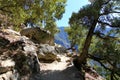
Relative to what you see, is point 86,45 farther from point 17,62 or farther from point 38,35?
point 38,35

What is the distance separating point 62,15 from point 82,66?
25.3 meters

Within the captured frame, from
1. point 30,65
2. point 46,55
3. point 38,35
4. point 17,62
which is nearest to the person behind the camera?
point 17,62

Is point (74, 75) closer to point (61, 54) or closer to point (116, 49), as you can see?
point (116, 49)

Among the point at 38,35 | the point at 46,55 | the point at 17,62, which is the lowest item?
the point at 46,55

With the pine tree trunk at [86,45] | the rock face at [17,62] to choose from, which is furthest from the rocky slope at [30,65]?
the pine tree trunk at [86,45]

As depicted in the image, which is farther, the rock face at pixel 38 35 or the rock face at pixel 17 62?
the rock face at pixel 38 35

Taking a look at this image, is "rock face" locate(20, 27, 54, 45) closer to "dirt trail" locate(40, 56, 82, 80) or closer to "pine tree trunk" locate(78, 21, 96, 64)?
"dirt trail" locate(40, 56, 82, 80)

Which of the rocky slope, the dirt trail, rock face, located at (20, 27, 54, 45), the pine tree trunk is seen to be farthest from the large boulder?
rock face, located at (20, 27, 54, 45)

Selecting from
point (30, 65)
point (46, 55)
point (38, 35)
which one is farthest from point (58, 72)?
point (38, 35)

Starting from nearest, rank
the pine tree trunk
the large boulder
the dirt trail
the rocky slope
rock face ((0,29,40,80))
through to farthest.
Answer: rock face ((0,29,40,80)) < the rocky slope < the dirt trail < the pine tree trunk < the large boulder

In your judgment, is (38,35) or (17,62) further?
(38,35)

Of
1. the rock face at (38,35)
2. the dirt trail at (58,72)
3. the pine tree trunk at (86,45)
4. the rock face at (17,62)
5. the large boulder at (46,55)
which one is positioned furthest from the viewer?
the rock face at (38,35)

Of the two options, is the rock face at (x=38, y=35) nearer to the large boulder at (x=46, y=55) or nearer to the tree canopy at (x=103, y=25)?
the large boulder at (x=46, y=55)

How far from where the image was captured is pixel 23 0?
28.6 metres
